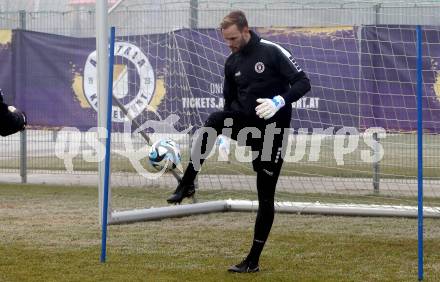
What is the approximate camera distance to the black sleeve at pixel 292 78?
24.1 feet

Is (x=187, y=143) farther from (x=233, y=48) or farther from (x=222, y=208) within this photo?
(x=233, y=48)

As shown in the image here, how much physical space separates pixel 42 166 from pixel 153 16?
3668 mm

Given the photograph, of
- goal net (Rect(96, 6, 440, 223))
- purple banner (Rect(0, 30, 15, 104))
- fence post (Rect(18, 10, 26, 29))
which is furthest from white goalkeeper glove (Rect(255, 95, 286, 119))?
fence post (Rect(18, 10, 26, 29))

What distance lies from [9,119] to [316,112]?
6267mm

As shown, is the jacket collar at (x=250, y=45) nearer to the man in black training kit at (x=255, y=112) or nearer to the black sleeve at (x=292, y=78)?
the man in black training kit at (x=255, y=112)

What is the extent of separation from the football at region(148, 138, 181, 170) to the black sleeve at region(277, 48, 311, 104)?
279cm

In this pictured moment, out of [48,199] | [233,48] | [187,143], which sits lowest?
[48,199]

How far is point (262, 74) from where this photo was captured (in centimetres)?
756

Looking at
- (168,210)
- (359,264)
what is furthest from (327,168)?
(359,264)

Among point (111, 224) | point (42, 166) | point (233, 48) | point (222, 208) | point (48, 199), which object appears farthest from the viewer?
point (42, 166)

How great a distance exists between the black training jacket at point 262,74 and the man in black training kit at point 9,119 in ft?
6.21

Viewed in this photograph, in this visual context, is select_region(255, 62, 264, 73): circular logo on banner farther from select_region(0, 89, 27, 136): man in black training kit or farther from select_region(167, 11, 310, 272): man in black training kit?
select_region(0, 89, 27, 136): man in black training kit

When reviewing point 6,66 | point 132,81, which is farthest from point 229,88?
point 6,66

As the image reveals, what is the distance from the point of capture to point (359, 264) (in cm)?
797
